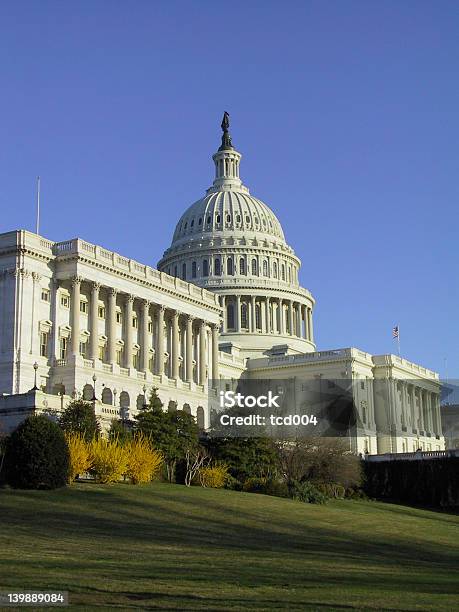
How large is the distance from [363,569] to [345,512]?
96.1 ft

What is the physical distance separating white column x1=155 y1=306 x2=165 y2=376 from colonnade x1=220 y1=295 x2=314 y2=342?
2107 inches

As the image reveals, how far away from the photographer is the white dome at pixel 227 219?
177250 mm

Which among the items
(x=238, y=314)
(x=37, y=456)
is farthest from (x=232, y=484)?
(x=238, y=314)

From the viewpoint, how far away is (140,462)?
65.2 metres

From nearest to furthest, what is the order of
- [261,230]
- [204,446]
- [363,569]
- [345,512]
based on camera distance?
[363,569] → [345,512] → [204,446] → [261,230]

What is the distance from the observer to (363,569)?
113 feet

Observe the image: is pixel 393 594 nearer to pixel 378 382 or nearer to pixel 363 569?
pixel 363 569

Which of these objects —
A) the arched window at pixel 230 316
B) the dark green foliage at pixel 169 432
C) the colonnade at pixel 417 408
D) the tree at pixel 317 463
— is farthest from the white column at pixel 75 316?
the arched window at pixel 230 316

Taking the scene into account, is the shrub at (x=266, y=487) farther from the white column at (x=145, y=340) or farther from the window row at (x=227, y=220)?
the window row at (x=227, y=220)

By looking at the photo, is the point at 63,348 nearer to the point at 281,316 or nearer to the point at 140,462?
the point at 140,462

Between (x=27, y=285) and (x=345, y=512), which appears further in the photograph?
(x=27, y=285)

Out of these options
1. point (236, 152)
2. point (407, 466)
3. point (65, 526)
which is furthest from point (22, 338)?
point (236, 152)

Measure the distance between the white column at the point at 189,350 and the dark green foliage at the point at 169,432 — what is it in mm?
37069

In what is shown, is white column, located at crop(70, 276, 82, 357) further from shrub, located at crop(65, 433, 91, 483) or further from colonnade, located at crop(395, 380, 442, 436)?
colonnade, located at crop(395, 380, 442, 436)
